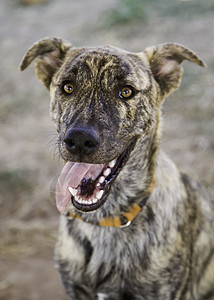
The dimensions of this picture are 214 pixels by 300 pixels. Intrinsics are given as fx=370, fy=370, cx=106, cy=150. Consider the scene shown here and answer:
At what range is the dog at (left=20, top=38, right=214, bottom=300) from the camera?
238 cm

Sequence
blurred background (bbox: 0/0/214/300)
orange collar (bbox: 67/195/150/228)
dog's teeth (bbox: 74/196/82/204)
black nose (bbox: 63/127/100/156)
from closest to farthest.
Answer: black nose (bbox: 63/127/100/156) < dog's teeth (bbox: 74/196/82/204) < orange collar (bbox: 67/195/150/228) < blurred background (bbox: 0/0/214/300)

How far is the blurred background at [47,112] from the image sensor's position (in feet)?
12.9

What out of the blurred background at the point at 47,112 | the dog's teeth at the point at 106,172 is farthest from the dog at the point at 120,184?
the blurred background at the point at 47,112

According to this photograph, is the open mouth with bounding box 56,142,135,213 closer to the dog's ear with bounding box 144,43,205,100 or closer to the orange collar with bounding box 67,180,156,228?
the orange collar with bounding box 67,180,156,228

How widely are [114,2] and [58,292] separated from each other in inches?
403

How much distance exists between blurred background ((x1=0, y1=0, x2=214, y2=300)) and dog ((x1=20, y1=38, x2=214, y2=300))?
1.65 feet

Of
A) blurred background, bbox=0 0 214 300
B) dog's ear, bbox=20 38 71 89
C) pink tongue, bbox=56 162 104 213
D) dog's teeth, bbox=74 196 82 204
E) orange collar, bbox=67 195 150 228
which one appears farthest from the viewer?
blurred background, bbox=0 0 214 300

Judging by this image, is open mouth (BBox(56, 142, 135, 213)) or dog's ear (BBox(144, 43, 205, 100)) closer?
open mouth (BBox(56, 142, 135, 213))

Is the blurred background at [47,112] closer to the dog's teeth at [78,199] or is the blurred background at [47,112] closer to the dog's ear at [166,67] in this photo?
the dog's teeth at [78,199]

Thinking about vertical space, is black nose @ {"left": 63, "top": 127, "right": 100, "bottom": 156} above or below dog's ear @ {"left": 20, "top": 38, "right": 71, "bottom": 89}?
below

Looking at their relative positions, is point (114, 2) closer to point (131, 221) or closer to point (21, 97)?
point (21, 97)

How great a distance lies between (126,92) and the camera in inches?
96.7

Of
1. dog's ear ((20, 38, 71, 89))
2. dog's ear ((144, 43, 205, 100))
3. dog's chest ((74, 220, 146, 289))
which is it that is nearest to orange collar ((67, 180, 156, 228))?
dog's chest ((74, 220, 146, 289))

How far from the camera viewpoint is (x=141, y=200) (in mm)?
2633
